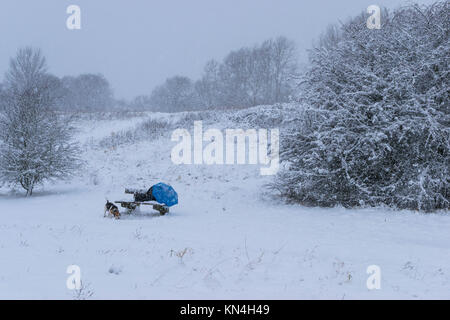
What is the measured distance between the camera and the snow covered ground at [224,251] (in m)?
4.80

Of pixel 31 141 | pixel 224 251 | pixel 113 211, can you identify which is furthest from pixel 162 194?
pixel 31 141

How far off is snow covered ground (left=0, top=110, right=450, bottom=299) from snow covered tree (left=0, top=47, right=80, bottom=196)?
8.39ft

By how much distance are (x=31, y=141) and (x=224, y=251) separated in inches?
557

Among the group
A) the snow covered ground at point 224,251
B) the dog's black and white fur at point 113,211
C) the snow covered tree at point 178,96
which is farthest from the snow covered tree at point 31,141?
the snow covered tree at point 178,96

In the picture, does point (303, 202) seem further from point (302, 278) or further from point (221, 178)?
point (302, 278)

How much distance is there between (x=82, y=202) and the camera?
48.0ft

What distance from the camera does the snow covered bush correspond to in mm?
11227

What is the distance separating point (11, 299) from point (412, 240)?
8.04m

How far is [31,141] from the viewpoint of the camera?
672 inches

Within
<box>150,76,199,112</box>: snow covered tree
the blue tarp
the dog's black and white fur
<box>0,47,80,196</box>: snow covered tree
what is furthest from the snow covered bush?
<box>150,76,199,112</box>: snow covered tree

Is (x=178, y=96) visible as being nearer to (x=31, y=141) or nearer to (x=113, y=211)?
(x=31, y=141)

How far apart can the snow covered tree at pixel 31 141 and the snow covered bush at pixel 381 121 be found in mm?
11456

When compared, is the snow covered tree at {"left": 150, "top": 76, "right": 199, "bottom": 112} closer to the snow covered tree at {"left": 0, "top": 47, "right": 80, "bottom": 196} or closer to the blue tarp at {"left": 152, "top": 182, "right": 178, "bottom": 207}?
the snow covered tree at {"left": 0, "top": 47, "right": 80, "bottom": 196}
